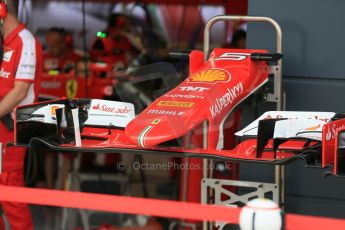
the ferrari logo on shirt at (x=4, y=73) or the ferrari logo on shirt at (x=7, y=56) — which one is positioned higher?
the ferrari logo on shirt at (x=7, y=56)

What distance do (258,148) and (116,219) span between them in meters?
2.04

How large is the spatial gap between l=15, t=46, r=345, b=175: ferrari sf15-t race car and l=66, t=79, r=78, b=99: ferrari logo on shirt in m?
3.31

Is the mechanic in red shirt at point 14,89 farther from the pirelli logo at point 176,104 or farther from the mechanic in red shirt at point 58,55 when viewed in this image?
the mechanic in red shirt at point 58,55

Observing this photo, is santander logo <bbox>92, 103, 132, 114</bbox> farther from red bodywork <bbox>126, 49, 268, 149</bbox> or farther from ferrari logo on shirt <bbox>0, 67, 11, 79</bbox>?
ferrari logo on shirt <bbox>0, 67, 11, 79</bbox>

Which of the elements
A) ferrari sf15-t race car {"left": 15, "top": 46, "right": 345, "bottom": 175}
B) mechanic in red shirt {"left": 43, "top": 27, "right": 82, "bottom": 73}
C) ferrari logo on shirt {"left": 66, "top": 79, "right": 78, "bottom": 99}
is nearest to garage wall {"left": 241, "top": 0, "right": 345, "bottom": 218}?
ferrari sf15-t race car {"left": 15, "top": 46, "right": 345, "bottom": 175}

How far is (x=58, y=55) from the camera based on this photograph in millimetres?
7977

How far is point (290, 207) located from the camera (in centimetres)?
432

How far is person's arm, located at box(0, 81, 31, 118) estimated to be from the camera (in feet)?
15.4

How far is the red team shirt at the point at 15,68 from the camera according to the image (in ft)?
15.6

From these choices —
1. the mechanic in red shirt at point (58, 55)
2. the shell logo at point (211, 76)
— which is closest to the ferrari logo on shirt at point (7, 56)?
the shell logo at point (211, 76)

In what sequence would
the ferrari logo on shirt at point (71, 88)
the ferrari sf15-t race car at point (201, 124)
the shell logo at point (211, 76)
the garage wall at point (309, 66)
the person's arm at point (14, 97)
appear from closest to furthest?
the ferrari sf15-t race car at point (201, 124)
the shell logo at point (211, 76)
the garage wall at point (309, 66)
the person's arm at point (14, 97)
the ferrari logo on shirt at point (71, 88)

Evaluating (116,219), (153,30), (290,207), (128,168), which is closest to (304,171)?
(290,207)

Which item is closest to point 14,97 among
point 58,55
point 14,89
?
point 14,89

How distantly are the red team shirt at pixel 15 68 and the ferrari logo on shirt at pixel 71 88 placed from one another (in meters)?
2.31
